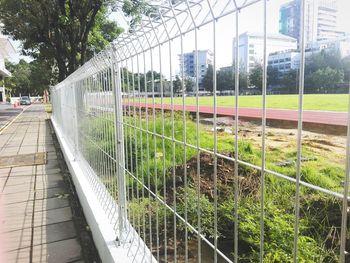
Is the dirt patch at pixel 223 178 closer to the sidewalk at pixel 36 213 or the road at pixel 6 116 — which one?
the sidewalk at pixel 36 213

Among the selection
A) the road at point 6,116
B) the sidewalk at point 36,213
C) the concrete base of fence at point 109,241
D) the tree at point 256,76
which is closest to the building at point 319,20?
the tree at point 256,76

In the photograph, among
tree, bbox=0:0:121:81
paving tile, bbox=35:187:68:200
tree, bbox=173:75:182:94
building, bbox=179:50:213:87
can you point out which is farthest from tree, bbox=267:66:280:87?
tree, bbox=0:0:121:81

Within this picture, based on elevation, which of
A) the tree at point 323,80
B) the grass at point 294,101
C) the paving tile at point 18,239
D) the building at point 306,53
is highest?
the building at point 306,53

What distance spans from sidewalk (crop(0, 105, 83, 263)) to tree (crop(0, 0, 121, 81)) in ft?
31.3

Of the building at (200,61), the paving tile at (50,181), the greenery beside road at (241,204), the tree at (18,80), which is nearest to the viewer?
the building at (200,61)

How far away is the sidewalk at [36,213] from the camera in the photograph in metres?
3.29

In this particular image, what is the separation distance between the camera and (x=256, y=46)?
1.07 meters

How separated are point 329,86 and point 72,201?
445 cm

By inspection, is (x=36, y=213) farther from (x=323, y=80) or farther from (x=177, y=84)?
(x=323, y=80)

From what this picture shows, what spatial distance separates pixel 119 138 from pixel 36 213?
2425mm

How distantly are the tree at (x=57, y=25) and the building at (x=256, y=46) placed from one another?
598 inches

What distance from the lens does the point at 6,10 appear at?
53.6ft

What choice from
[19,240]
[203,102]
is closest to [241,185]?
[203,102]

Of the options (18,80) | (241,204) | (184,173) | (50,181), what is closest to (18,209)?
(50,181)
